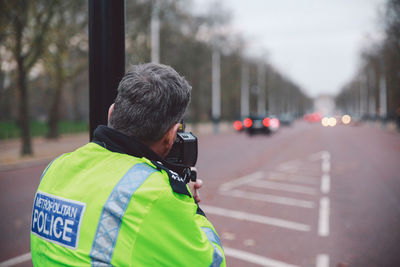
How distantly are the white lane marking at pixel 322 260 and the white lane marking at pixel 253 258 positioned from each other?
33 centimetres

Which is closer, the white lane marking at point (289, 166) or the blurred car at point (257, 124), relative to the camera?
the white lane marking at point (289, 166)

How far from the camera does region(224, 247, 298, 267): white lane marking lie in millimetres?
4188

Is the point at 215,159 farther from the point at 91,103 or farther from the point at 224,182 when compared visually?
the point at 91,103

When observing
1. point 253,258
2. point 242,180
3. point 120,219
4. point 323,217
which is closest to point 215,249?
point 120,219

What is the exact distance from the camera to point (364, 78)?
7056 centimetres

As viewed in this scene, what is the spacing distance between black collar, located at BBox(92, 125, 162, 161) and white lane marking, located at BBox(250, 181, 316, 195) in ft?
23.8

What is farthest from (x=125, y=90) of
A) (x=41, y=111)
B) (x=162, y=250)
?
(x=41, y=111)

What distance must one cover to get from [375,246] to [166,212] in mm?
4441

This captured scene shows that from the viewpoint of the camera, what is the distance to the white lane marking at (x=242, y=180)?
868 centimetres

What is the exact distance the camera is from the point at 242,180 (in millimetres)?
9656

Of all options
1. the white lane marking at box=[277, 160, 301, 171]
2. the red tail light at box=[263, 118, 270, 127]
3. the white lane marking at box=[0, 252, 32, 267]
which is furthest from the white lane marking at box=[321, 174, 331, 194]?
the red tail light at box=[263, 118, 270, 127]

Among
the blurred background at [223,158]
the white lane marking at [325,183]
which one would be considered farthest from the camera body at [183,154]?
the white lane marking at [325,183]

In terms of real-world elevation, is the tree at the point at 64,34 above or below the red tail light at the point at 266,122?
above

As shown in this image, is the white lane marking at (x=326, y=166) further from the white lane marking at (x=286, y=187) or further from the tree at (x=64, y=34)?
the tree at (x=64, y=34)
